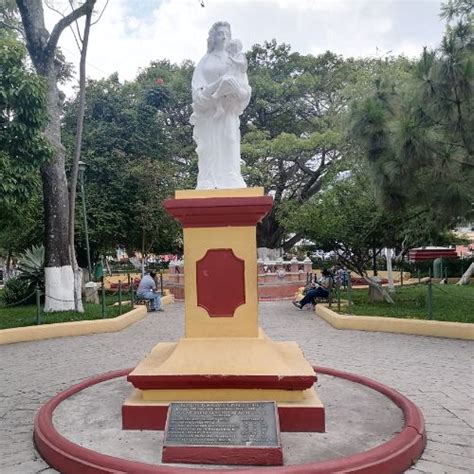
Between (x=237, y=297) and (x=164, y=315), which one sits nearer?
Answer: (x=237, y=297)

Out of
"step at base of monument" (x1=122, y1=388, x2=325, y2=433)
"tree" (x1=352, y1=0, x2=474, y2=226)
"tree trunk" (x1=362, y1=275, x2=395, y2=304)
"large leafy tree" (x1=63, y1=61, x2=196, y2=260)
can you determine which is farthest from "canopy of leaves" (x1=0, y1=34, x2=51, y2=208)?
"tree trunk" (x1=362, y1=275, x2=395, y2=304)

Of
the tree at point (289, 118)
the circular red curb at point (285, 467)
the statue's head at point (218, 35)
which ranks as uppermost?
the tree at point (289, 118)

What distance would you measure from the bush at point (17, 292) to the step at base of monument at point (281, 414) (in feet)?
40.7

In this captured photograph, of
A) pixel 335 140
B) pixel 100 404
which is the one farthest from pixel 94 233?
pixel 100 404

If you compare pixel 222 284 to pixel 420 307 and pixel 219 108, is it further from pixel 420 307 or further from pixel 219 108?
pixel 420 307

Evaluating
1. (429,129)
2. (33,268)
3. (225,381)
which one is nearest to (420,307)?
(429,129)

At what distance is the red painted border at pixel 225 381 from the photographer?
4.14 m

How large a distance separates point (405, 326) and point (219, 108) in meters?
6.47

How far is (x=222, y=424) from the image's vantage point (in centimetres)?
381

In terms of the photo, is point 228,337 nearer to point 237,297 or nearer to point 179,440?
point 237,297

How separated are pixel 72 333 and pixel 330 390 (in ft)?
21.8

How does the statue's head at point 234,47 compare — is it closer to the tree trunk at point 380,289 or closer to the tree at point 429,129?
the tree at point 429,129

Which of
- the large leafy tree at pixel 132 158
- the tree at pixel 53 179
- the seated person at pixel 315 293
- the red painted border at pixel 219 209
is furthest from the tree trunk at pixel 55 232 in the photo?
the red painted border at pixel 219 209

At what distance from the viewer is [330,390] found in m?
5.31
